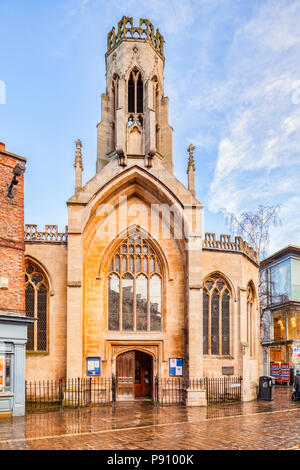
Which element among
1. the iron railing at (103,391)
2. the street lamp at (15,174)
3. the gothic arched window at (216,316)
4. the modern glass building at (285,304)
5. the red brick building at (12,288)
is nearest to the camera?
the red brick building at (12,288)

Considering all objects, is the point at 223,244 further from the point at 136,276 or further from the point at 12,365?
the point at 12,365

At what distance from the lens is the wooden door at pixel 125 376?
21.9m

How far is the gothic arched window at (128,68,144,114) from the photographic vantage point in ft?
79.0

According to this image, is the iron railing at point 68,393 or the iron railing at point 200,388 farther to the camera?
the iron railing at point 200,388

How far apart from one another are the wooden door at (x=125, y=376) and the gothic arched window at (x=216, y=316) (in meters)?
3.72

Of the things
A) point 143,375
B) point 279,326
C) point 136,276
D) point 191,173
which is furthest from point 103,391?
point 279,326

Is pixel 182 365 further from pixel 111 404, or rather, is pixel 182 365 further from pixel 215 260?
pixel 215 260

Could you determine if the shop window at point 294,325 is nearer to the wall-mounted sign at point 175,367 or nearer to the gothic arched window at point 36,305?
the wall-mounted sign at point 175,367

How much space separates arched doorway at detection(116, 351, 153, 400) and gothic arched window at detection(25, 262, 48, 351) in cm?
372

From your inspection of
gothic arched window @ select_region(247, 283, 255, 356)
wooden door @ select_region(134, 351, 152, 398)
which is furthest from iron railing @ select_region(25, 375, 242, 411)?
gothic arched window @ select_region(247, 283, 255, 356)

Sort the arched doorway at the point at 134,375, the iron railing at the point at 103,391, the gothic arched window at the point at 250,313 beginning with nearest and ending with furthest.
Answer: the iron railing at the point at 103,391 → the arched doorway at the point at 134,375 → the gothic arched window at the point at 250,313

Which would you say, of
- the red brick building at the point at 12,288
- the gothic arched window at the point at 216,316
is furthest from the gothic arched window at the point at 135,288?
the red brick building at the point at 12,288

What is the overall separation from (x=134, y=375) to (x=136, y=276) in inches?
183

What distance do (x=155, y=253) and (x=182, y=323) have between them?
11.7 feet
